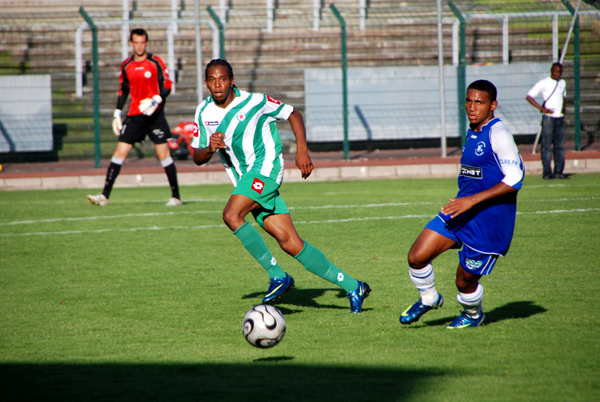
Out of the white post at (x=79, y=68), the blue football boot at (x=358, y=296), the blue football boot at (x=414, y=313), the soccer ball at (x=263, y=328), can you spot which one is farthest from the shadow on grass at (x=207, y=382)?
the white post at (x=79, y=68)

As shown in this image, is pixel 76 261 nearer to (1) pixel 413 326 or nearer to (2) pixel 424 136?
(1) pixel 413 326

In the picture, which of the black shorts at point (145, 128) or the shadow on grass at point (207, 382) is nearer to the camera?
the shadow on grass at point (207, 382)

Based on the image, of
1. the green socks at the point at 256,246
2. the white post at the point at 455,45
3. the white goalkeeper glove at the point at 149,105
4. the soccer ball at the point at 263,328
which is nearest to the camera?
the soccer ball at the point at 263,328

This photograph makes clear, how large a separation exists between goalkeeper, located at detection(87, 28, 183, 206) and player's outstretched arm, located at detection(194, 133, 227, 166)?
16.4ft

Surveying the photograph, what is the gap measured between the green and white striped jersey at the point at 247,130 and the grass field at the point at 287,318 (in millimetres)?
1061

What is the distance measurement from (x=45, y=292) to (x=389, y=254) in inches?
126

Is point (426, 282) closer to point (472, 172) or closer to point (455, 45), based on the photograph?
point (472, 172)

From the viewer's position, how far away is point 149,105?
942cm

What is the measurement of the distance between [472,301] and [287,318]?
1273 mm

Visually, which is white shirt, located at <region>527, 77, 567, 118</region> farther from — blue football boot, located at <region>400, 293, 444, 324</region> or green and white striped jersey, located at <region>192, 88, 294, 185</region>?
blue football boot, located at <region>400, 293, 444, 324</region>

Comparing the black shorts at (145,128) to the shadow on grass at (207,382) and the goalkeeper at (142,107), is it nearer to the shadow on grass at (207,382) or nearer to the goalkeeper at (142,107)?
the goalkeeper at (142,107)

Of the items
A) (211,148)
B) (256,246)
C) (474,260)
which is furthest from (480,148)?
(211,148)

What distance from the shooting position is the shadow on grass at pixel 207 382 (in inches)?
118

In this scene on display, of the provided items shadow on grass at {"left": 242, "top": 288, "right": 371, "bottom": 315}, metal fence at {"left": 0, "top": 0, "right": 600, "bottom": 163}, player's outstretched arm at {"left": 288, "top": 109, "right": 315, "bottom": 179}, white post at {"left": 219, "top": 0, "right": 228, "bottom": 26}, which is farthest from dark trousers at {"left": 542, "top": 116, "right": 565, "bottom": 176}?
white post at {"left": 219, "top": 0, "right": 228, "bottom": 26}
